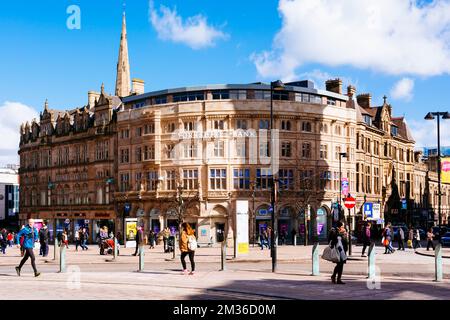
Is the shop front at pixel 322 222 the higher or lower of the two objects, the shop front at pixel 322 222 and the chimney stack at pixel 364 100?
the lower

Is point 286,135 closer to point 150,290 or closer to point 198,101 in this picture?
point 198,101

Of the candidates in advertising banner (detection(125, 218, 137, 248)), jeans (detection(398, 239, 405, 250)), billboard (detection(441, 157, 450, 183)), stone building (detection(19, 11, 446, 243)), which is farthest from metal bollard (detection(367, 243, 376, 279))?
stone building (detection(19, 11, 446, 243))

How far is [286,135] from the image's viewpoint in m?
64.5

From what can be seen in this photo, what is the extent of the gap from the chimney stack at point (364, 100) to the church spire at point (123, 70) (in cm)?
3789

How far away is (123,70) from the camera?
10619 centimetres

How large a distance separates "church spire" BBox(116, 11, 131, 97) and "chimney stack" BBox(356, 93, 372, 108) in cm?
3789

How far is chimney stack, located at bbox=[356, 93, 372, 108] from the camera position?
283ft

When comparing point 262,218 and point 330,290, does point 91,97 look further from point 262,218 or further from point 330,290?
point 330,290

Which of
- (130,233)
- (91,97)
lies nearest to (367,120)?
(91,97)

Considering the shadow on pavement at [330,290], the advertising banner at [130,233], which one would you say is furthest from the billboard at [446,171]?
the shadow on pavement at [330,290]

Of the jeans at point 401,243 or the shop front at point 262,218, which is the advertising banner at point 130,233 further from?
the jeans at point 401,243

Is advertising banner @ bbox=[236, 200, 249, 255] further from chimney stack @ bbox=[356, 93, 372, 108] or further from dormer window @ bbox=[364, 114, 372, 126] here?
chimney stack @ bbox=[356, 93, 372, 108]

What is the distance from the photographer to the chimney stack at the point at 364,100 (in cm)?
8619
